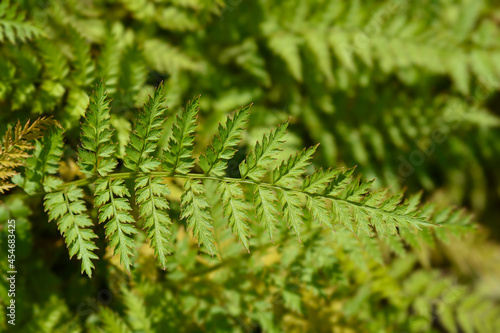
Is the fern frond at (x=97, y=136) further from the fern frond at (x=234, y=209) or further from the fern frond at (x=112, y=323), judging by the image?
the fern frond at (x=112, y=323)

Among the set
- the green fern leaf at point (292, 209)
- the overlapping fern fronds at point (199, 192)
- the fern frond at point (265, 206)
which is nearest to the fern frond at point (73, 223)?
the overlapping fern fronds at point (199, 192)

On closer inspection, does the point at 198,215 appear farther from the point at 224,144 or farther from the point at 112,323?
the point at 112,323

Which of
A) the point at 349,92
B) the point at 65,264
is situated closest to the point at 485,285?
the point at 349,92

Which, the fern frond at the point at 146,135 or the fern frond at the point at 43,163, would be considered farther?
the fern frond at the point at 43,163

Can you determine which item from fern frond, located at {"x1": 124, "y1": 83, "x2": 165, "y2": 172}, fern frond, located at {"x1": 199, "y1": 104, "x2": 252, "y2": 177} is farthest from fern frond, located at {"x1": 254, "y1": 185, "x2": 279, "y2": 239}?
fern frond, located at {"x1": 124, "y1": 83, "x2": 165, "y2": 172}

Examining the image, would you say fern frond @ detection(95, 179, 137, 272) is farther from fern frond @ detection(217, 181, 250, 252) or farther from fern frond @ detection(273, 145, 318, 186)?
fern frond @ detection(273, 145, 318, 186)
